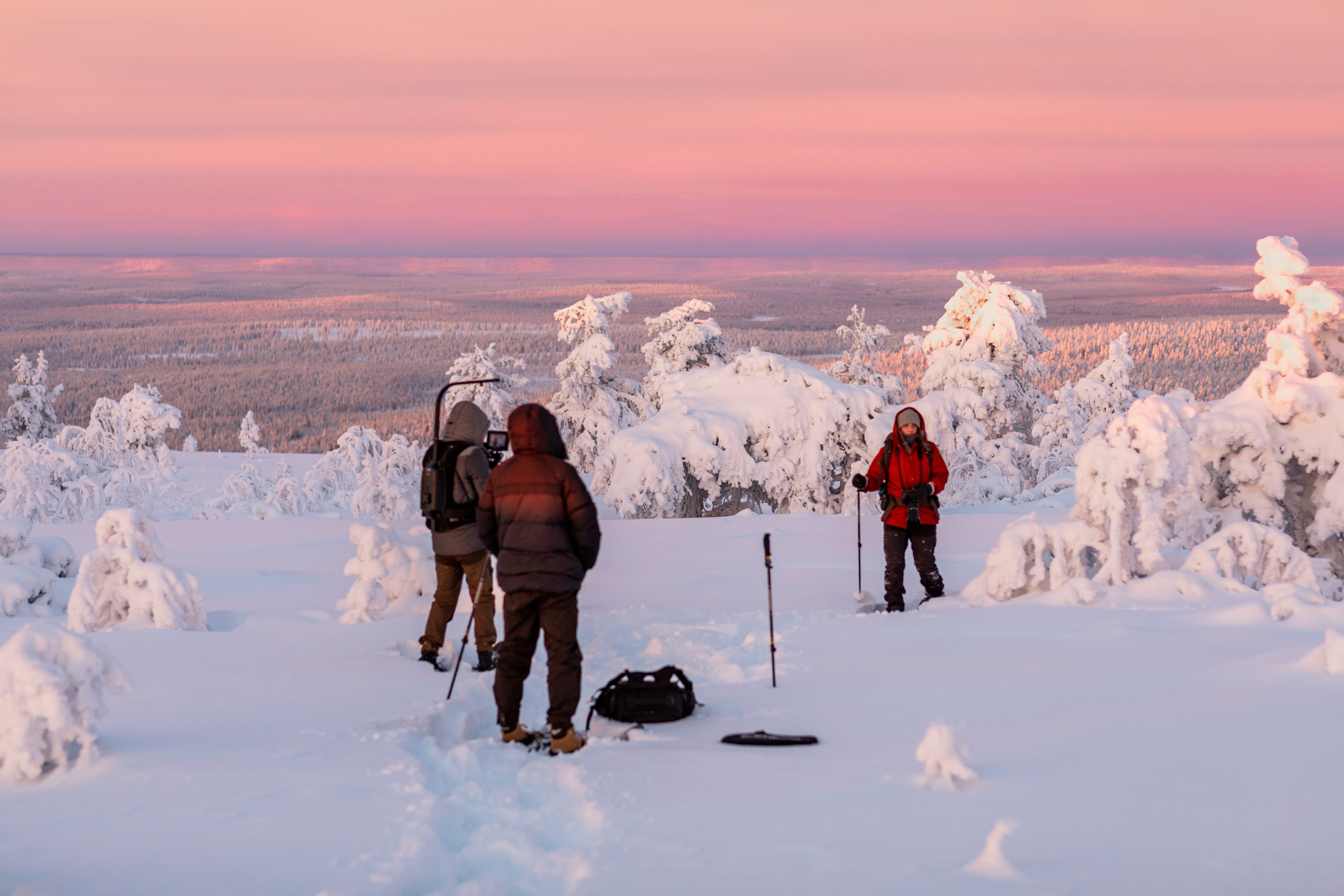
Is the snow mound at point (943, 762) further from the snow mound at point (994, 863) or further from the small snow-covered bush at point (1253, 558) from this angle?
the small snow-covered bush at point (1253, 558)

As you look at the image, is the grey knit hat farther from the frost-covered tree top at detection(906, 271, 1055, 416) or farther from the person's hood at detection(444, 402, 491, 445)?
the frost-covered tree top at detection(906, 271, 1055, 416)

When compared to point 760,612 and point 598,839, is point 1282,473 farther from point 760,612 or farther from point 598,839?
point 598,839

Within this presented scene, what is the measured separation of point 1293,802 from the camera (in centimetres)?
471

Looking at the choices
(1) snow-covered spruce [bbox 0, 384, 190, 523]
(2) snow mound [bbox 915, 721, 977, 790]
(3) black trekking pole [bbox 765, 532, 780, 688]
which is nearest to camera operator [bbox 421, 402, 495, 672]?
(3) black trekking pole [bbox 765, 532, 780, 688]

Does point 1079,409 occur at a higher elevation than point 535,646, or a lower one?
lower

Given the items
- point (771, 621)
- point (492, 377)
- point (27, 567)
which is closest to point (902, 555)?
point (771, 621)

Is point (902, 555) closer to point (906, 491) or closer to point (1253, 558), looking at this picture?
point (906, 491)

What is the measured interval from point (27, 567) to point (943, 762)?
33.8ft

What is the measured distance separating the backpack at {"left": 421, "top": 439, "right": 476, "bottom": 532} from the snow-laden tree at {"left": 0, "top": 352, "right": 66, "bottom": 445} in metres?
36.6

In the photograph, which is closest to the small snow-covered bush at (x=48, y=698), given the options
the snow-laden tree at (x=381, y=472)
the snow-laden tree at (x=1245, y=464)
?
the snow-laden tree at (x=1245, y=464)

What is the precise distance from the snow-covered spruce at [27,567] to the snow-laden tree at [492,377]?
1322 centimetres

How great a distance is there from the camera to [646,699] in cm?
657

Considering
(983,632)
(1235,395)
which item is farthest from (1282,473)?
(983,632)

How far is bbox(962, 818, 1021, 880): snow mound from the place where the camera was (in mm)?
4051
